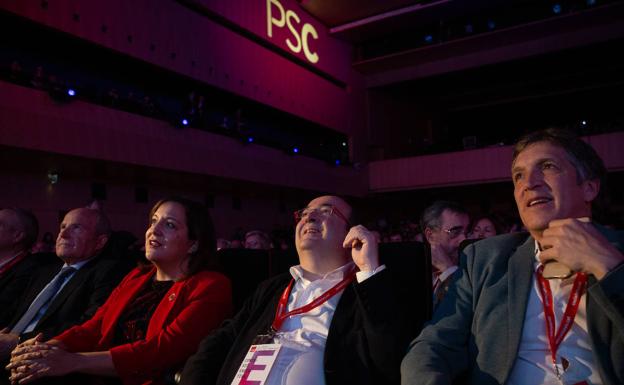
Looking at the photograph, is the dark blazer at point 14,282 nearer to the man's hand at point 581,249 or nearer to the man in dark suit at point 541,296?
the man in dark suit at point 541,296

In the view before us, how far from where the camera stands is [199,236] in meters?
2.48

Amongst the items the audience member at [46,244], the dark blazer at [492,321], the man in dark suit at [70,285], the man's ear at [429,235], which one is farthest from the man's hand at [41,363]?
the audience member at [46,244]

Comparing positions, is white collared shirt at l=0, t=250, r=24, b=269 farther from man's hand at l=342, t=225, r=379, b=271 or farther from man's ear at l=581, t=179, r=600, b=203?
man's ear at l=581, t=179, r=600, b=203

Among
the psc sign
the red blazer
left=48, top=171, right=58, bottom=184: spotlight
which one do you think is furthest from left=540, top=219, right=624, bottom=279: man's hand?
the psc sign

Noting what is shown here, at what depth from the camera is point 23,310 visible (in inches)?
108

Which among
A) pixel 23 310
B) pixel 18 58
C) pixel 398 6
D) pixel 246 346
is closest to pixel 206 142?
pixel 18 58

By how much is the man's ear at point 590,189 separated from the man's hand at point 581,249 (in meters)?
0.23

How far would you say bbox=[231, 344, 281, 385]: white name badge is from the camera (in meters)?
1.67

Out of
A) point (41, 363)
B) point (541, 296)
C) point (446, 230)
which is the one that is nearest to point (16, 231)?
point (41, 363)

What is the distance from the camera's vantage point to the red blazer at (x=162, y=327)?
206 centimetres

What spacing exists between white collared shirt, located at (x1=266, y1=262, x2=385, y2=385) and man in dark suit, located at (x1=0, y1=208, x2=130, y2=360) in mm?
1141

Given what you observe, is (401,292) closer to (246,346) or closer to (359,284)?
(359,284)

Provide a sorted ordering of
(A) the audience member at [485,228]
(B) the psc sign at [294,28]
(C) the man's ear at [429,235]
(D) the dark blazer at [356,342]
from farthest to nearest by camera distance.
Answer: (B) the psc sign at [294,28]
(A) the audience member at [485,228]
(C) the man's ear at [429,235]
(D) the dark blazer at [356,342]

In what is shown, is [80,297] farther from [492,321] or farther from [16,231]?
[492,321]
